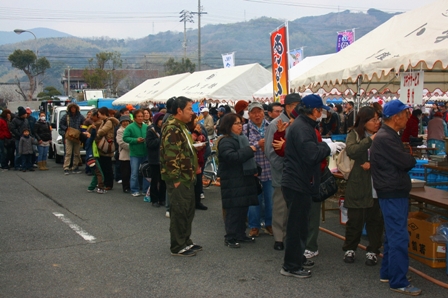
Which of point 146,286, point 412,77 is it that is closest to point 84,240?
point 146,286

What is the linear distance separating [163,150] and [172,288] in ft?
6.06

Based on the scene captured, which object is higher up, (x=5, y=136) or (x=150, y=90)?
(x=150, y=90)

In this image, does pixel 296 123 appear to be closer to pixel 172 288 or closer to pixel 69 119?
pixel 172 288

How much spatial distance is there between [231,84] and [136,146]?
5230 millimetres

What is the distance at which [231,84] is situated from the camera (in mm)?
15312

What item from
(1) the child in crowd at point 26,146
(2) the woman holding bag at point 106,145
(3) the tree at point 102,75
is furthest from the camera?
(3) the tree at point 102,75

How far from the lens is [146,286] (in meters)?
5.33

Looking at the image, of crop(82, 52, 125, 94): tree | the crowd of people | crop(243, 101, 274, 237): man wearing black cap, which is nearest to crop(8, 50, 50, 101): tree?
crop(82, 52, 125, 94): tree

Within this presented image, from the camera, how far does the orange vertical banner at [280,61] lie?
35.7ft

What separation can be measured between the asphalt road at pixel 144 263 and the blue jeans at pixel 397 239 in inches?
7.5

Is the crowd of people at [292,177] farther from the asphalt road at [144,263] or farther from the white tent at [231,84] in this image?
the white tent at [231,84]

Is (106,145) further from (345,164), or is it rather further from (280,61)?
(345,164)

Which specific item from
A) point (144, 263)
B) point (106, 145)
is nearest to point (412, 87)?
point (144, 263)

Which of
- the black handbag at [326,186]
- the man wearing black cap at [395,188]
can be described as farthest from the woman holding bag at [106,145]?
the man wearing black cap at [395,188]
